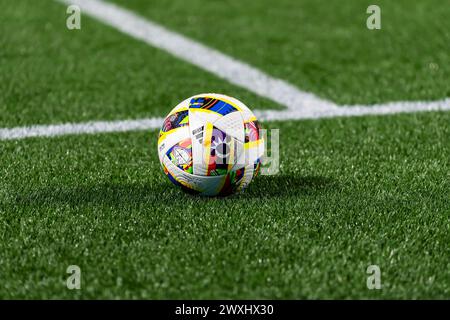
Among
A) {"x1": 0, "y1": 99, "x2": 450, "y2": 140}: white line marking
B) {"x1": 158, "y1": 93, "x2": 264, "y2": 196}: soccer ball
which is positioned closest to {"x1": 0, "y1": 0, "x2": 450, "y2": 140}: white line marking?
{"x1": 0, "y1": 99, "x2": 450, "y2": 140}: white line marking

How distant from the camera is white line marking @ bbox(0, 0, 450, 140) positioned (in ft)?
17.4

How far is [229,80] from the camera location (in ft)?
21.1

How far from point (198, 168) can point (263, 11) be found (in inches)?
185

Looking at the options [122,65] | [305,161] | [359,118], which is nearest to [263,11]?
[122,65]

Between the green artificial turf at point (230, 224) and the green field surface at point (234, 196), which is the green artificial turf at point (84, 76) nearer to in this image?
the green field surface at point (234, 196)

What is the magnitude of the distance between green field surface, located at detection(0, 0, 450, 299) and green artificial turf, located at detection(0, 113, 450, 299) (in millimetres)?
10

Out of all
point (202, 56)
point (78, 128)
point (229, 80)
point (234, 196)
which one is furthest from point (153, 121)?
point (202, 56)

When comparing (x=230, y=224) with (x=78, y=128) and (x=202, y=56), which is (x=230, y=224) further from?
(x=202, y=56)

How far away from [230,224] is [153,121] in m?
1.85

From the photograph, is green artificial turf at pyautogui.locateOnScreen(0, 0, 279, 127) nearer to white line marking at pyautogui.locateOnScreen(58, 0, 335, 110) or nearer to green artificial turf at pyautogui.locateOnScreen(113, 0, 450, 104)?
white line marking at pyautogui.locateOnScreen(58, 0, 335, 110)

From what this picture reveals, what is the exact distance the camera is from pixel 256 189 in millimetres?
4242

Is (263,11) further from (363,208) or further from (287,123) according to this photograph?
(363,208)
